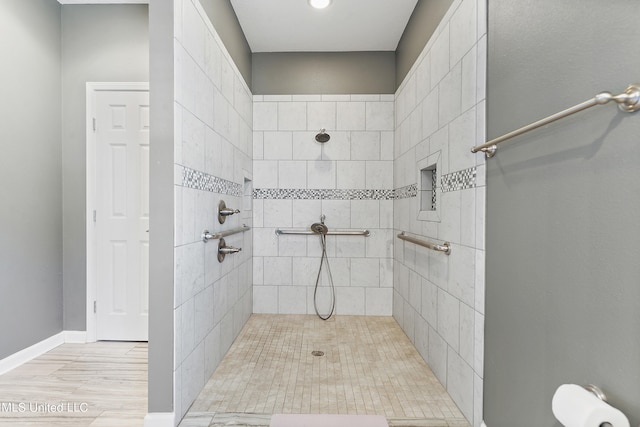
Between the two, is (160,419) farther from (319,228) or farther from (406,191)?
(406,191)

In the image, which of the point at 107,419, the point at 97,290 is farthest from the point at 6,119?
the point at 107,419

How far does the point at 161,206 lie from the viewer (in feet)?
5.02

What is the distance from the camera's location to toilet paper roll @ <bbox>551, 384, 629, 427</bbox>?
728mm

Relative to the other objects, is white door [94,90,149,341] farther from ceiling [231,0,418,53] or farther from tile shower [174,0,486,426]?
ceiling [231,0,418,53]

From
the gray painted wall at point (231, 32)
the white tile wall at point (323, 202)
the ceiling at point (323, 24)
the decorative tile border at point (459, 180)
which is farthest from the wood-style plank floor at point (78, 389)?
the ceiling at point (323, 24)

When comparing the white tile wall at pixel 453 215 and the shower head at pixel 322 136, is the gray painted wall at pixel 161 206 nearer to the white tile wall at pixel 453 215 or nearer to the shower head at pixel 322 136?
the white tile wall at pixel 453 215

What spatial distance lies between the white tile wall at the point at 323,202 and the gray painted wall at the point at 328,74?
0.09m

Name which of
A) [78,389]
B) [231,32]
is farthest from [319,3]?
[78,389]

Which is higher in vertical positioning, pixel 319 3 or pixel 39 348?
pixel 319 3

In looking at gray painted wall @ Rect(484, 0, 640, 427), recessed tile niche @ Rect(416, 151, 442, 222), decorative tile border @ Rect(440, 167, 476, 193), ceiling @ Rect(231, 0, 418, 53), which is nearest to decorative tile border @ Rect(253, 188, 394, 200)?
recessed tile niche @ Rect(416, 151, 442, 222)

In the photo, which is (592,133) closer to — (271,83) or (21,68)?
(271,83)

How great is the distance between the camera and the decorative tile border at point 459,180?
63.0 inches

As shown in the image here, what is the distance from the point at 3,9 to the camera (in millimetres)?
2123

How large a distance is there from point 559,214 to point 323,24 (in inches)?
100
